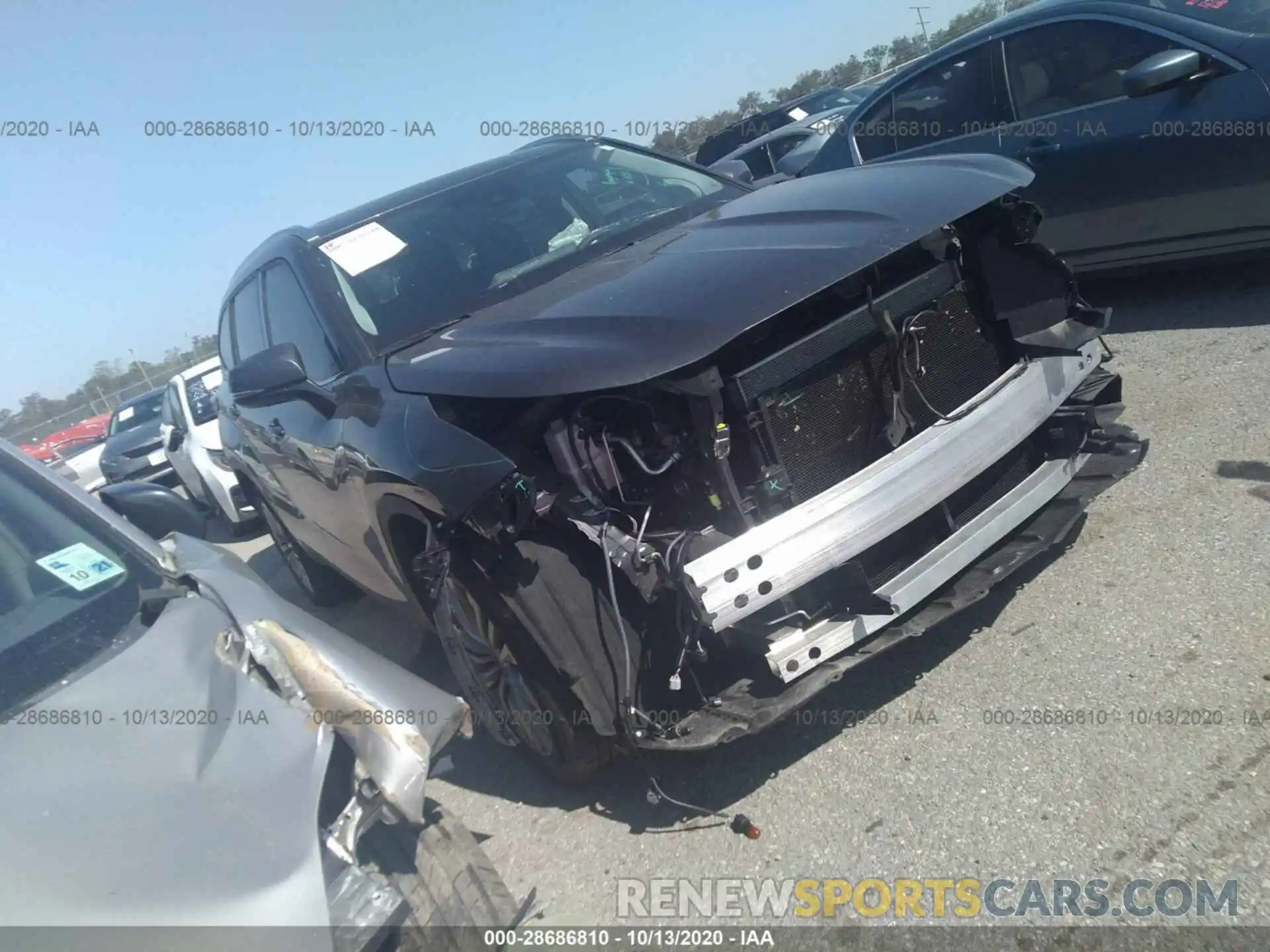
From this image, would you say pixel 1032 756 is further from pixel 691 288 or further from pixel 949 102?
pixel 949 102

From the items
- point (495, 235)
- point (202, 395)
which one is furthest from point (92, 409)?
point (495, 235)

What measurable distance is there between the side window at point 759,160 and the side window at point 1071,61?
8.50 metres

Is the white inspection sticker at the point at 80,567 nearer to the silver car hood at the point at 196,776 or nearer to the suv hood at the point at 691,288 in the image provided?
the silver car hood at the point at 196,776

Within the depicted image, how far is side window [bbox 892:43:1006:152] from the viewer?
18.1ft

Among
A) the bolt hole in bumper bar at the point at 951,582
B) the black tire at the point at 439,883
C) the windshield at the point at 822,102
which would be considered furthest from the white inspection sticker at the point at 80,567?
the windshield at the point at 822,102

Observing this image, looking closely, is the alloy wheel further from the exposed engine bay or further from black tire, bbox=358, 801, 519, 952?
black tire, bbox=358, 801, 519, 952

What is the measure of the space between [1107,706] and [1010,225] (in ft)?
5.15

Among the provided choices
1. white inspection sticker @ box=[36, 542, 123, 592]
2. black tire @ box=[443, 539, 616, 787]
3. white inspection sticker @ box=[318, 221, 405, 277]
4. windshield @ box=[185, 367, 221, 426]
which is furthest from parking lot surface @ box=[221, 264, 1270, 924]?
windshield @ box=[185, 367, 221, 426]

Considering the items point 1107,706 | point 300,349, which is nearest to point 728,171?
point 300,349

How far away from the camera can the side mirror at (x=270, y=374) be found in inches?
133

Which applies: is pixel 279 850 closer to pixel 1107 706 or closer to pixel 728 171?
pixel 1107 706

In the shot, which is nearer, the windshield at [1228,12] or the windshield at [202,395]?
Answer: the windshield at [1228,12]

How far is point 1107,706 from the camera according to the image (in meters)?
2.67

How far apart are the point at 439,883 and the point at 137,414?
14.0 meters
